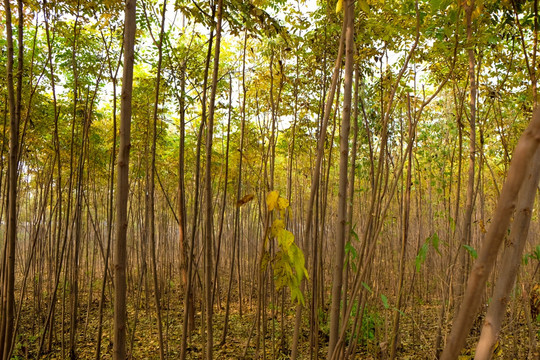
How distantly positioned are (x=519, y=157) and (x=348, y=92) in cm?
137

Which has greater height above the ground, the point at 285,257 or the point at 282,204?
the point at 282,204

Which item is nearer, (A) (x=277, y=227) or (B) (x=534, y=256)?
(A) (x=277, y=227)

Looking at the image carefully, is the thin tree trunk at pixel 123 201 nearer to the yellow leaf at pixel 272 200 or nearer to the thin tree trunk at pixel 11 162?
the yellow leaf at pixel 272 200

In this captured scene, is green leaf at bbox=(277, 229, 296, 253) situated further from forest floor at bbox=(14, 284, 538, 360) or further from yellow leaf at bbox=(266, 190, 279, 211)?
forest floor at bbox=(14, 284, 538, 360)

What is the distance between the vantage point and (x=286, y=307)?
16.6 ft

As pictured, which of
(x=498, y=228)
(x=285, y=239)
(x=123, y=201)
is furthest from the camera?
(x=123, y=201)

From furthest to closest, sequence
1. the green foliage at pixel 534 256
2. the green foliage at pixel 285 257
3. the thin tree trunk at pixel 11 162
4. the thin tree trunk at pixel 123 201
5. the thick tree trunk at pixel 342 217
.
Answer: the thin tree trunk at pixel 11 162, the green foliage at pixel 534 256, the thick tree trunk at pixel 342 217, the thin tree trunk at pixel 123 201, the green foliage at pixel 285 257

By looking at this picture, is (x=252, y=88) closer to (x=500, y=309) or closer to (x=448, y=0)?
(x=448, y=0)

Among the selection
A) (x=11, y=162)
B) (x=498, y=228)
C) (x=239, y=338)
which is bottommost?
(x=239, y=338)

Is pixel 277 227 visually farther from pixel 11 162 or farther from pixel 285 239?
pixel 11 162

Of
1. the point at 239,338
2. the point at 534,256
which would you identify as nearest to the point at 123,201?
the point at 534,256

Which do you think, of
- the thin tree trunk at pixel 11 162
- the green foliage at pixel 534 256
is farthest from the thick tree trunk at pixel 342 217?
the thin tree trunk at pixel 11 162

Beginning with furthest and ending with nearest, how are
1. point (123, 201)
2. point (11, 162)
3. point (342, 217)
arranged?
point (11, 162)
point (342, 217)
point (123, 201)

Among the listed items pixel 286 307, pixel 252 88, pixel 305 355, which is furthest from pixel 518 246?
pixel 286 307
